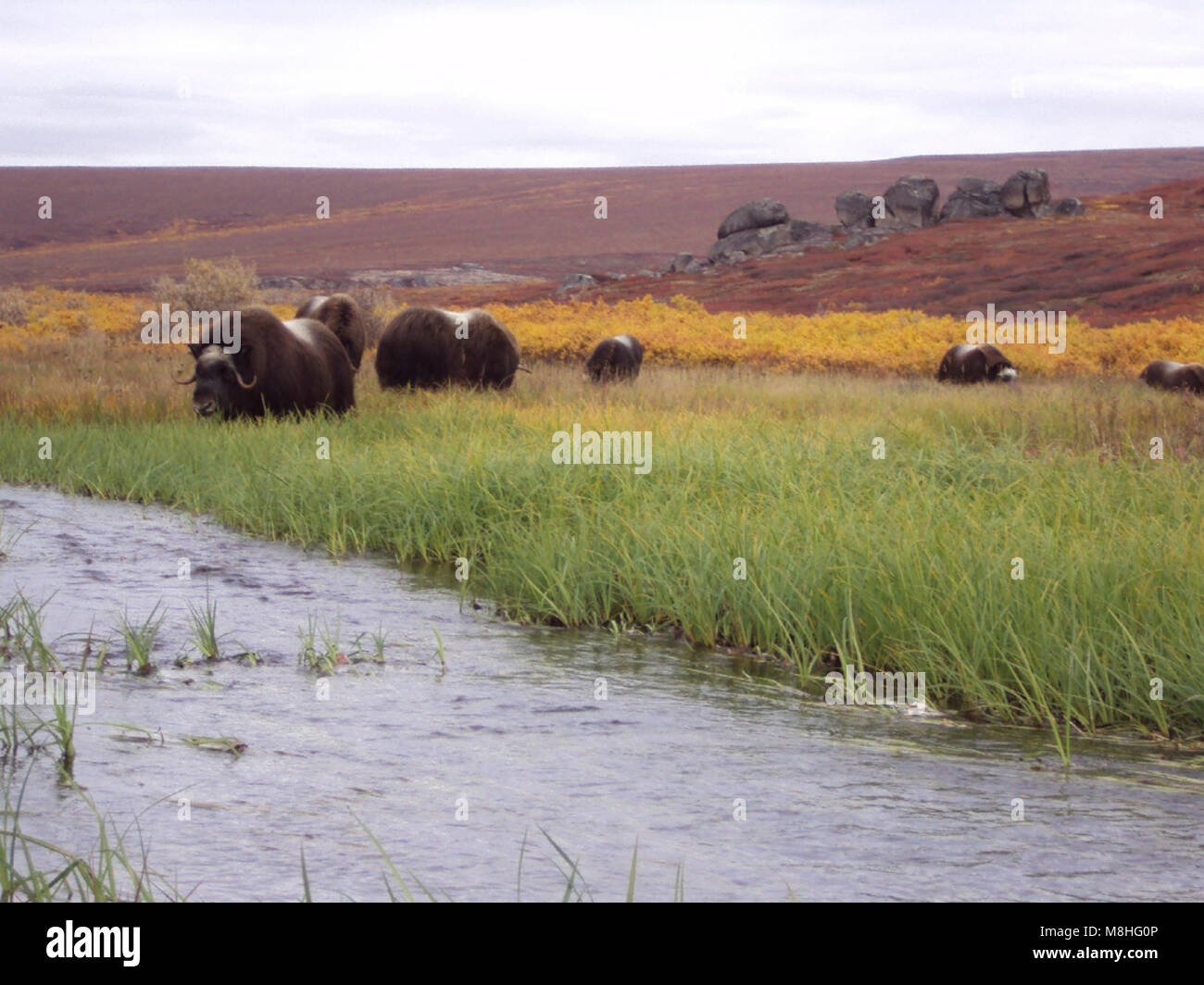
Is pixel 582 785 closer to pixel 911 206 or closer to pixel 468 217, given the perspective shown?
pixel 911 206

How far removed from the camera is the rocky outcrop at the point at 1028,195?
6394 cm

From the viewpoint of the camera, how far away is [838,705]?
5.48 meters

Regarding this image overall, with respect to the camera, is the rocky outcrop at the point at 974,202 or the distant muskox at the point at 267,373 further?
the rocky outcrop at the point at 974,202

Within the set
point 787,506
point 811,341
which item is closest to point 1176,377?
point 811,341

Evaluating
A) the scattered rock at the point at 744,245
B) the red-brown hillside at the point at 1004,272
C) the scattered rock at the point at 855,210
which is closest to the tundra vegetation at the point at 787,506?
the red-brown hillside at the point at 1004,272

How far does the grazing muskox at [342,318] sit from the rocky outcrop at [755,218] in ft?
168

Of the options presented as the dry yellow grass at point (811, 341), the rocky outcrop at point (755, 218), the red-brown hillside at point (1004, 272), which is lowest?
the dry yellow grass at point (811, 341)

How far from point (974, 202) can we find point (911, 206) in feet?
10.4

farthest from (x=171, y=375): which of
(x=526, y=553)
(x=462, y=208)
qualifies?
(x=462, y=208)

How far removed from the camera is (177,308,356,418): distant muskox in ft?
42.7

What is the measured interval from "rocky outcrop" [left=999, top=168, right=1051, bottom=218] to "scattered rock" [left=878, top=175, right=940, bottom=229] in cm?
379

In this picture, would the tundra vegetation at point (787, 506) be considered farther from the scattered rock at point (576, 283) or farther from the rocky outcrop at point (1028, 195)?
the rocky outcrop at point (1028, 195)

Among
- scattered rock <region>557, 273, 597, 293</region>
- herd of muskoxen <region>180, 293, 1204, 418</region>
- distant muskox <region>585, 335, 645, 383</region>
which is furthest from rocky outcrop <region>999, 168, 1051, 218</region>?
distant muskox <region>585, 335, 645, 383</region>
